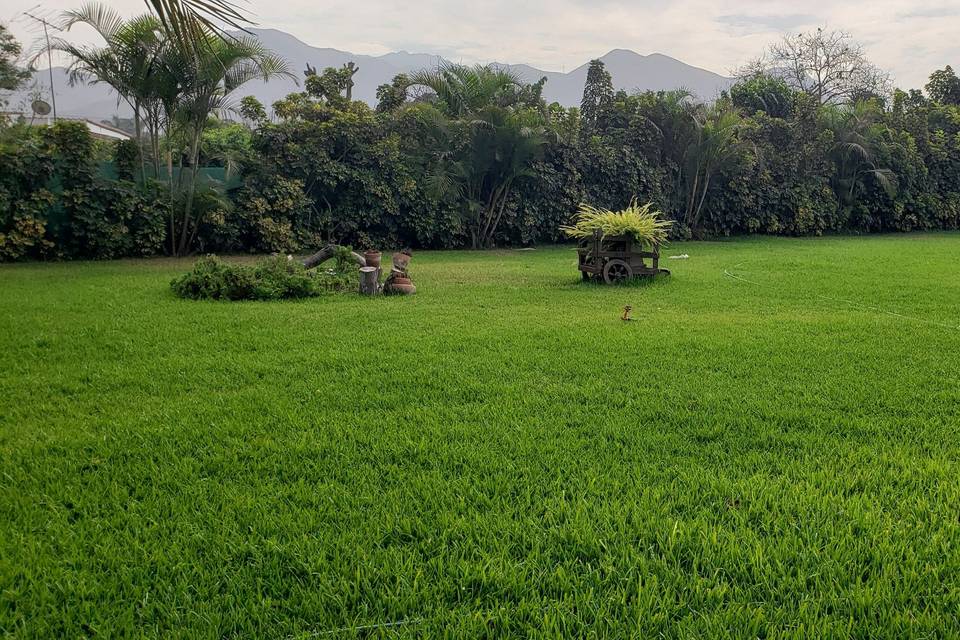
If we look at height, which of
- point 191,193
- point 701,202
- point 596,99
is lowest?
point 191,193

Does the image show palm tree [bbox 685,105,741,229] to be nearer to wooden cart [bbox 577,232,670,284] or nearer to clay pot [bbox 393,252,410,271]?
wooden cart [bbox 577,232,670,284]

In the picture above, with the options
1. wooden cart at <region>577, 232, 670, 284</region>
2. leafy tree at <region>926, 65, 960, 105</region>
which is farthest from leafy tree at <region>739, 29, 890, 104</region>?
wooden cart at <region>577, 232, 670, 284</region>

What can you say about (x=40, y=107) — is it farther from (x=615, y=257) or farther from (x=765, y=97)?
(x=765, y=97)

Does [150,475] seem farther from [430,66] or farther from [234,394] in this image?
[430,66]

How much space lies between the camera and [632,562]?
1.74 m

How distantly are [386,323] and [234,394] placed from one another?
1.97 m

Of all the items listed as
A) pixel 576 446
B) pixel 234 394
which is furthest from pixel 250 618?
pixel 234 394

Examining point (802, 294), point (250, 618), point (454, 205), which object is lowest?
point (250, 618)

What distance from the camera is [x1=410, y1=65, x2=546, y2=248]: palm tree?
12133 mm

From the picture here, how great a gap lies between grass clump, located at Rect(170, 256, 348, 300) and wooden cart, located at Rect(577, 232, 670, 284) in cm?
315

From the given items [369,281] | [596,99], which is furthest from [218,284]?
[596,99]

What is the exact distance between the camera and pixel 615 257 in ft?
24.5

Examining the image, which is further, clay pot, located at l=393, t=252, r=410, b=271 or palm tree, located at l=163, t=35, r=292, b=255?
palm tree, located at l=163, t=35, r=292, b=255

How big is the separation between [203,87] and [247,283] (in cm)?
489
